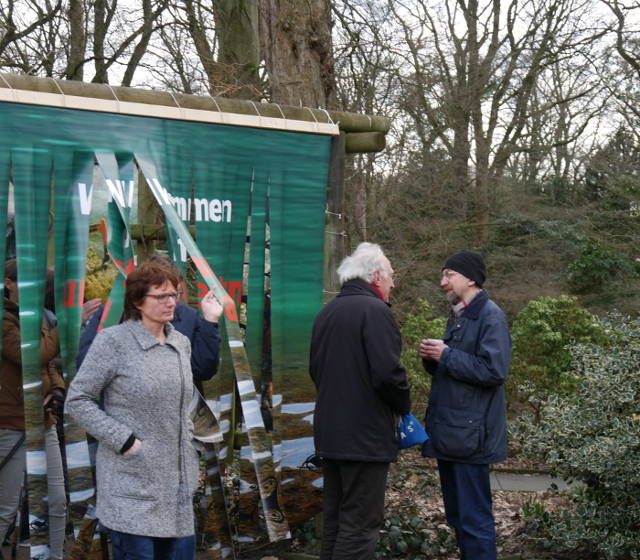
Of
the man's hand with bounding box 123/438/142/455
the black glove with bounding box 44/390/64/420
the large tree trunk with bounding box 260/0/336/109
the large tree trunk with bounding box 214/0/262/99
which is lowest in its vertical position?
the black glove with bounding box 44/390/64/420

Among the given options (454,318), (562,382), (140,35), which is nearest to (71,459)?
(454,318)

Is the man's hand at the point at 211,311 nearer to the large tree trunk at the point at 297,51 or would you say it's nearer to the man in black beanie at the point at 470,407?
the man in black beanie at the point at 470,407

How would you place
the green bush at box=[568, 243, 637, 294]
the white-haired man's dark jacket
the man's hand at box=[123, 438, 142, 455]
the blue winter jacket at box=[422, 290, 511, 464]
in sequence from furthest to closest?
1. the green bush at box=[568, 243, 637, 294]
2. the blue winter jacket at box=[422, 290, 511, 464]
3. the white-haired man's dark jacket
4. the man's hand at box=[123, 438, 142, 455]

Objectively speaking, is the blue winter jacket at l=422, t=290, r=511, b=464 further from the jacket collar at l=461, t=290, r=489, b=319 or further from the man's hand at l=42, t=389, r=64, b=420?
the man's hand at l=42, t=389, r=64, b=420

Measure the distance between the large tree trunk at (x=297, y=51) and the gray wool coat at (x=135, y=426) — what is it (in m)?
2.85

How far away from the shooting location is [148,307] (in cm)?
334

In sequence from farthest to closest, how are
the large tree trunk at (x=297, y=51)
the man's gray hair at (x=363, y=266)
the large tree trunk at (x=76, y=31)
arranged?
the large tree trunk at (x=76, y=31)
the large tree trunk at (x=297, y=51)
the man's gray hair at (x=363, y=266)

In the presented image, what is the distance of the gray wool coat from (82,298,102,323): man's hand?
1.04 m

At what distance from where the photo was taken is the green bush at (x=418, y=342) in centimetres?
859

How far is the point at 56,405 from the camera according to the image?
4.23 m

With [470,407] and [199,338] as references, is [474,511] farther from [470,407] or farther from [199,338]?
→ [199,338]

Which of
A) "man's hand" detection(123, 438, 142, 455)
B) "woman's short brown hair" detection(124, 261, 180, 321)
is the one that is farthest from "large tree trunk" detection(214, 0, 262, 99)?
"man's hand" detection(123, 438, 142, 455)

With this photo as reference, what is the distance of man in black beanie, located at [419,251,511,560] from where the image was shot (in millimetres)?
4289

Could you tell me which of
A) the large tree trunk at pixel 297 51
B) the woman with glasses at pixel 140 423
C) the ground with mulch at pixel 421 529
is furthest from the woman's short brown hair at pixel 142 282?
the large tree trunk at pixel 297 51
